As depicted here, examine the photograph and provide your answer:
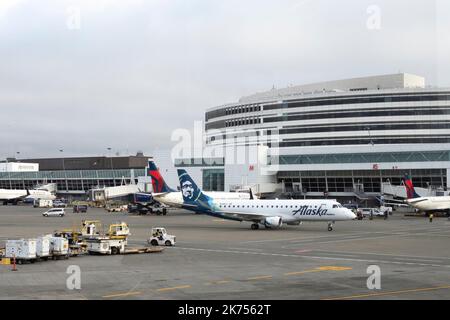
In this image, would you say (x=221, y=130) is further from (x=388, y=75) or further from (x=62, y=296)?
(x=62, y=296)

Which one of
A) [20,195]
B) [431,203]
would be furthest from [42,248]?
[20,195]

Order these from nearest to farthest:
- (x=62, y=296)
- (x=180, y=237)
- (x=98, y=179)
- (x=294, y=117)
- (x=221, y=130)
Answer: (x=62, y=296) → (x=180, y=237) → (x=294, y=117) → (x=221, y=130) → (x=98, y=179)

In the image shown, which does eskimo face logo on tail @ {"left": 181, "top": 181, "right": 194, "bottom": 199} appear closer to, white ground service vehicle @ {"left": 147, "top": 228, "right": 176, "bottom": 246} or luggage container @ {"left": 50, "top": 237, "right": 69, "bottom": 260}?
white ground service vehicle @ {"left": 147, "top": 228, "right": 176, "bottom": 246}

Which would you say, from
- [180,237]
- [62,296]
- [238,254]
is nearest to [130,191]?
[180,237]

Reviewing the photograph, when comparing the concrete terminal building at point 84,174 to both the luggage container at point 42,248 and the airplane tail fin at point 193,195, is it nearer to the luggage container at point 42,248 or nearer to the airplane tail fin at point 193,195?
the airplane tail fin at point 193,195

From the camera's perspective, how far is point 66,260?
35.5 metres

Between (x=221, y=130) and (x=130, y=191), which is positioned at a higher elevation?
(x=221, y=130)

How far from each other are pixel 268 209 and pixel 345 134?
8546cm

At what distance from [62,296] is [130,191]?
117232 millimetres

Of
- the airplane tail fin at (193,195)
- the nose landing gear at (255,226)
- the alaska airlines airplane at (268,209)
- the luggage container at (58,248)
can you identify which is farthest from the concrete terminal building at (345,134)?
the luggage container at (58,248)

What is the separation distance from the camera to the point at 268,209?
65438 mm

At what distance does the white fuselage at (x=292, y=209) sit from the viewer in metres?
62.1

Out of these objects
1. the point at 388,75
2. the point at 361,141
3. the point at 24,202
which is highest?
the point at 388,75
